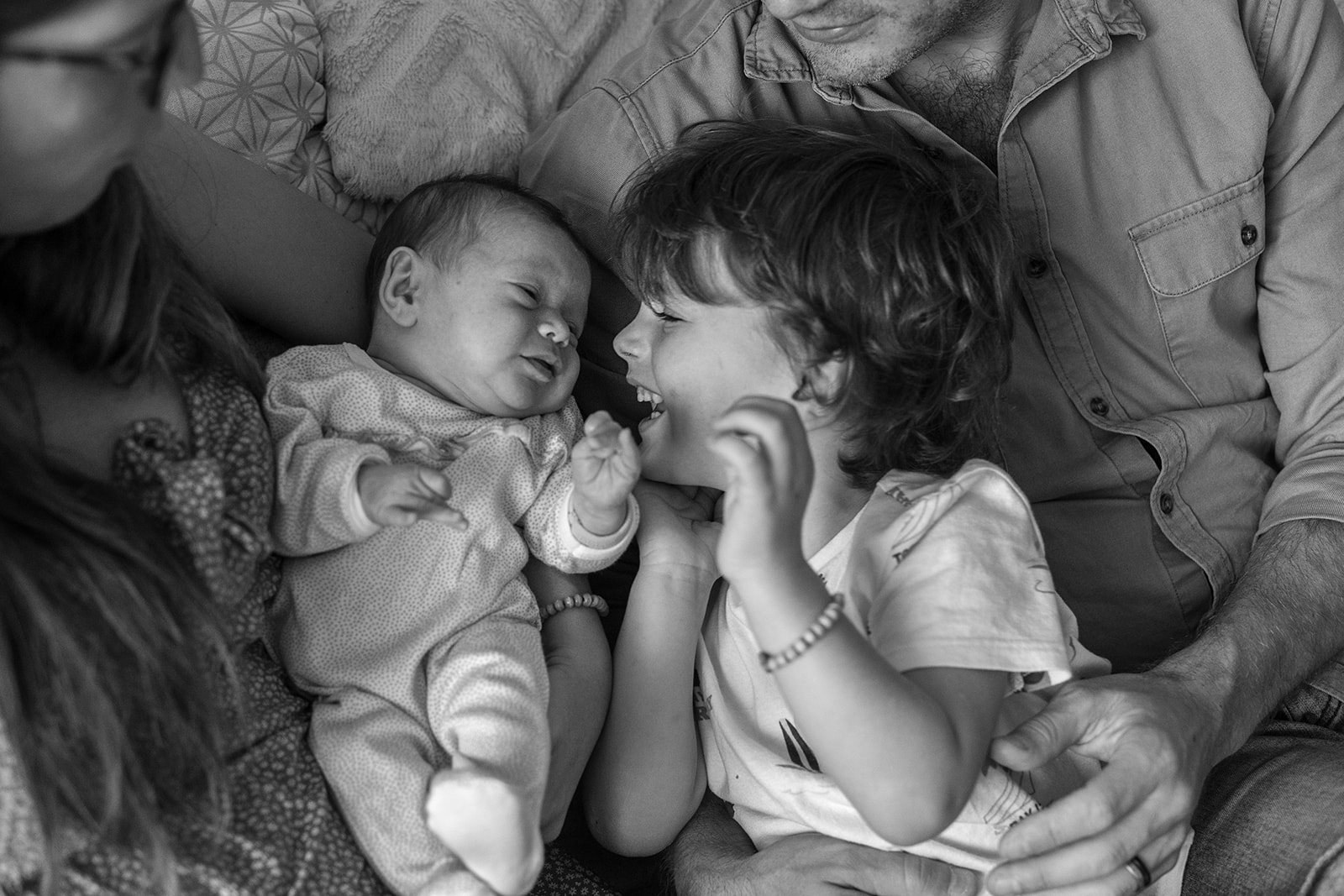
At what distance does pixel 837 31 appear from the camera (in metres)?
1.55

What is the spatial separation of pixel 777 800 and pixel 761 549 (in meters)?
0.49

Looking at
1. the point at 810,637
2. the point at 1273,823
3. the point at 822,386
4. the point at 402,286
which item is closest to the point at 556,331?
the point at 402,286

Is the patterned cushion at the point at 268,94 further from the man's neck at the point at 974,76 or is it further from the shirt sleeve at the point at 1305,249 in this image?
the shirt sleeve at the point at 1305,249

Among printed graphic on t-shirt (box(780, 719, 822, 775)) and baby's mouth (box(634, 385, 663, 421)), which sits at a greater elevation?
baby's mouth (box(634, 385, 663, 421))

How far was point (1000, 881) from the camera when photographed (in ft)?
3.82

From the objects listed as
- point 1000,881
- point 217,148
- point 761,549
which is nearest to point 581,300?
point 217,148

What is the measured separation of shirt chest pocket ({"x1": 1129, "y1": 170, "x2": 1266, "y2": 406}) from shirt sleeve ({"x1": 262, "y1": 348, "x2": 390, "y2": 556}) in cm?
111

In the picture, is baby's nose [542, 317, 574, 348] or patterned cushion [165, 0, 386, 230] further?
patterned cushion [165, 0, 386, 230]

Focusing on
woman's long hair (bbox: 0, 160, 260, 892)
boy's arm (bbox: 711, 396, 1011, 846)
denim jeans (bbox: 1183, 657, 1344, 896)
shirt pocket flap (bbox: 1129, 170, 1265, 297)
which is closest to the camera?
woman's long hair (bbox: 0, 160, 260, 892)

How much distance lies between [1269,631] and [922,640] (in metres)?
0.66

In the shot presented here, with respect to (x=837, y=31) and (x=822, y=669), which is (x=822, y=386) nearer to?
(x=822, y=669)

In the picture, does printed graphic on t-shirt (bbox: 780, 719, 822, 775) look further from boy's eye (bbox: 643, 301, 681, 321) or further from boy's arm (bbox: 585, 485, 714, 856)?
boy's eye (bbox: 643, 301, 681, 321)

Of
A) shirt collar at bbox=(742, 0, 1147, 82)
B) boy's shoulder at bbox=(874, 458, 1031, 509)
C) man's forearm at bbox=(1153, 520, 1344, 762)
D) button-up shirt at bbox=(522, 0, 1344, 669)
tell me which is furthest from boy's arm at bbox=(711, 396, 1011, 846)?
shirt collar at bbox=(742, 0, 1147, 82)

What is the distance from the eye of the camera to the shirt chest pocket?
1654 millimetres
